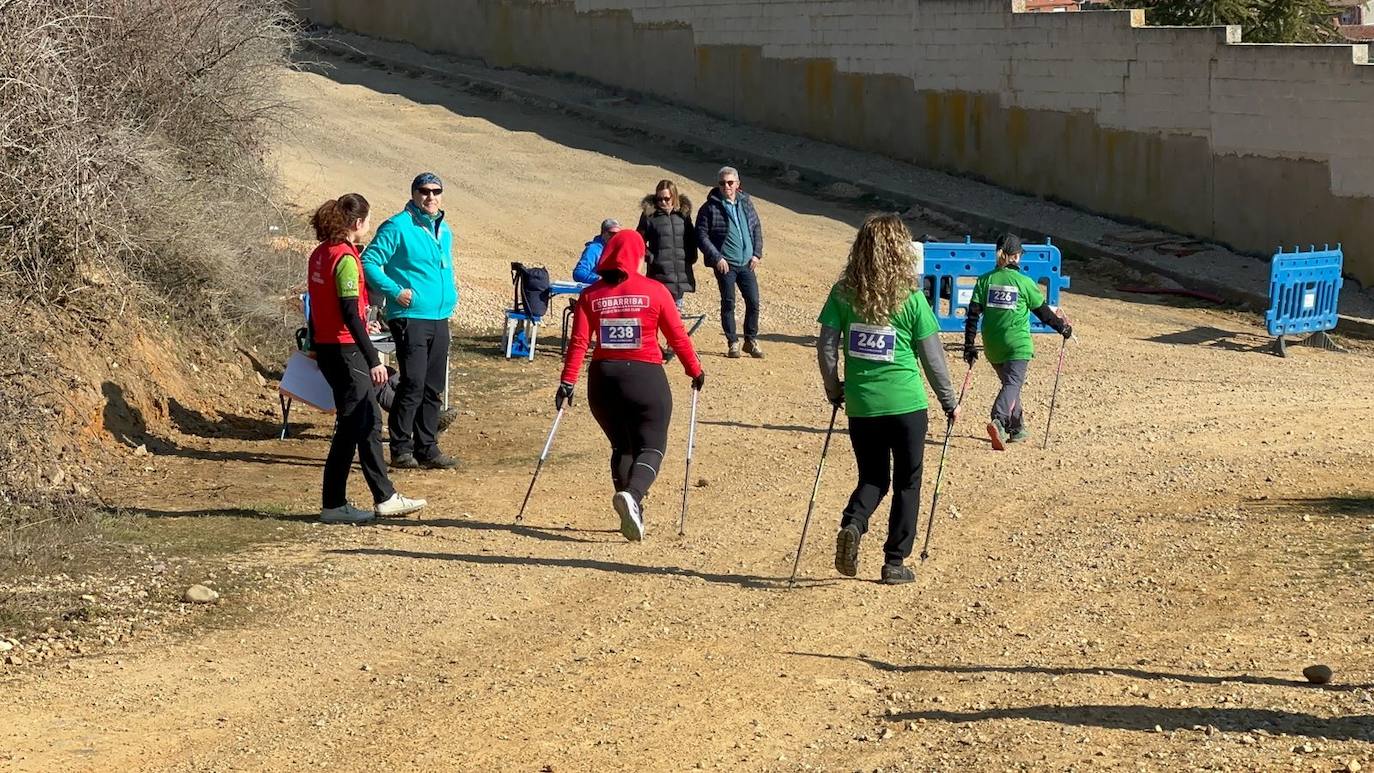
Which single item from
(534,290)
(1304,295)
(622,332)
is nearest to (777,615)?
(622,332)

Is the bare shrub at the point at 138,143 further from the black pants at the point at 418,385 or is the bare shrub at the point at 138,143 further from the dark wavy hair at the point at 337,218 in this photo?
the black pants at the point at 418,385

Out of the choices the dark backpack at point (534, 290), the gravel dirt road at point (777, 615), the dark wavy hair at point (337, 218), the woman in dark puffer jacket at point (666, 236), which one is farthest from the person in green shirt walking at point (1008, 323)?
the dark wavy hair at point (337, 218)

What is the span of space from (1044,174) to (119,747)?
66.7ft

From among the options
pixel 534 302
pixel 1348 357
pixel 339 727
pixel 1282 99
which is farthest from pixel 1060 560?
pixel 1282 99

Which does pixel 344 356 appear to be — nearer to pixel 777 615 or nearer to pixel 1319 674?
pixel 777 615

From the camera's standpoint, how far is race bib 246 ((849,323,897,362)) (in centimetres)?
862

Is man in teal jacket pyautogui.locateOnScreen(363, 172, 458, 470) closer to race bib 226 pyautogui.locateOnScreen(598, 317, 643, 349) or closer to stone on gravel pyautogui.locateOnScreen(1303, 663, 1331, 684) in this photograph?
race bib 226 pyautogui.locateOnScreen(598, 317, 643, 349)

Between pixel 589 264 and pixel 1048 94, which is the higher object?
pixel 1048 94

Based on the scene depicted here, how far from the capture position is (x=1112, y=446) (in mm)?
12852

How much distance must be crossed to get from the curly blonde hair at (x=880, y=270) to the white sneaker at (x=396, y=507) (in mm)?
3193

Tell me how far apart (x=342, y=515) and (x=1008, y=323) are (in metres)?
5.44

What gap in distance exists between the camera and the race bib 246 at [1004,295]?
12.7m

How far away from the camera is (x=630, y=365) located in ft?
31.2

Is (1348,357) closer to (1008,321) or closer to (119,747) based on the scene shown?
(1008,321)
